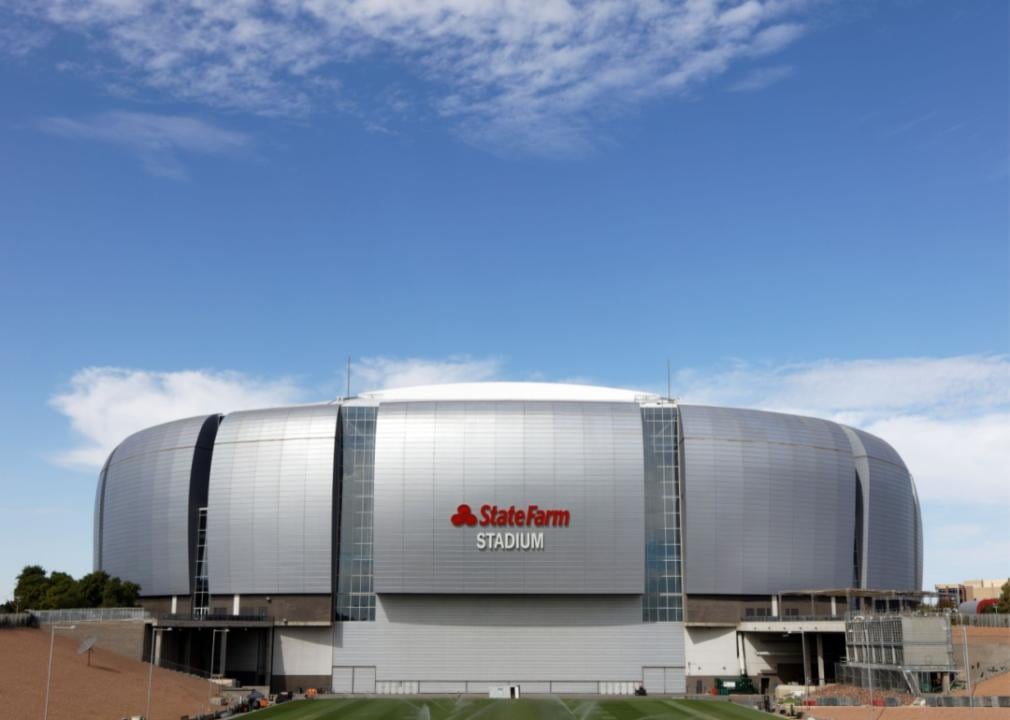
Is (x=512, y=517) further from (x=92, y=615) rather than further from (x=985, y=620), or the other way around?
(x=985, y=620)

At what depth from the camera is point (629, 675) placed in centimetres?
10431

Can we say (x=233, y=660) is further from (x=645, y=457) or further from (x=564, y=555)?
(x=645, y=457)

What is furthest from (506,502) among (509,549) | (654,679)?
(654,679)

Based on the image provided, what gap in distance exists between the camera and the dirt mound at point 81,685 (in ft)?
214

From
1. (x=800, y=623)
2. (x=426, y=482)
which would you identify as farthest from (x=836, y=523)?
(x=426, y=482)

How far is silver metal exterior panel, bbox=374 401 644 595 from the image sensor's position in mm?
103562

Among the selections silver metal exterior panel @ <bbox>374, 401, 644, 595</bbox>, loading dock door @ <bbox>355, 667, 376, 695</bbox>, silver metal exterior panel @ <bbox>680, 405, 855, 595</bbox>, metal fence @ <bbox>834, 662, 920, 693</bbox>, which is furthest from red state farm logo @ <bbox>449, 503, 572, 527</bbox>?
metal fence @ <bbox>834, 662, 920, 693</bbox>

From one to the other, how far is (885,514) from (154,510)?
7956 centimetres

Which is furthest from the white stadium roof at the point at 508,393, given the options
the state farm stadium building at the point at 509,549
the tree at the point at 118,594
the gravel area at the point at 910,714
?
the gravel area at the point at 910,714

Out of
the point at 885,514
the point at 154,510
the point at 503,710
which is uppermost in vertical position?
the point at 154,510

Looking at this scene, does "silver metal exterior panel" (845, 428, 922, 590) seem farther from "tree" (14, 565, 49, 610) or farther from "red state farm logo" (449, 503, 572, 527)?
"tree" (14, 565, 49, 610)

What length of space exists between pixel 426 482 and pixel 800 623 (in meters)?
38.6

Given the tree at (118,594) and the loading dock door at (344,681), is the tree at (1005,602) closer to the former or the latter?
the loading dock door at (344,681)

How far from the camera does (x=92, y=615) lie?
95812mm
